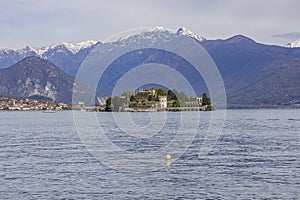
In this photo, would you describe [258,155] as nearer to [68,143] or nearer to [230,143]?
[230,143]

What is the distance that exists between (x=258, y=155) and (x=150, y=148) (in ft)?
47.4

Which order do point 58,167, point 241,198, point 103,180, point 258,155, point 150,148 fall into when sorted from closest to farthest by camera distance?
point 241,198 < point 103,180 < point 58,167 < point 258,155 < point 150,148

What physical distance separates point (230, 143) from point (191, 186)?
110 feet

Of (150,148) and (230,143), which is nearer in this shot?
(150,148)

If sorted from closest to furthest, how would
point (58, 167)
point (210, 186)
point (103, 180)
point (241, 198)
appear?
point (241, 198) → point (210, 186) → point (103, 180) → point (58, 167)

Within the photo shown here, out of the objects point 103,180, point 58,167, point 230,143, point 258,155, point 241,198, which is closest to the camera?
point 241,198

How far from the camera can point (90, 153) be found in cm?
6050

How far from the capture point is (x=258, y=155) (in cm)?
5762

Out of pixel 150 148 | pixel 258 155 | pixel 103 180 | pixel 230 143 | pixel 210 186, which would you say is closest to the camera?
pixel 210 186

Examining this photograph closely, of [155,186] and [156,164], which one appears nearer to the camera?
[155,186]

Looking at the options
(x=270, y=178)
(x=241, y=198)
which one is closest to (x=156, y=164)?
(x=270, y=178)

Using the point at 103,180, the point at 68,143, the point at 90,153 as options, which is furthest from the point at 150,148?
the point at 103,180

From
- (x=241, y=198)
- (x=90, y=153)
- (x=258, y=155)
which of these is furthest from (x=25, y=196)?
(x=258, y=155)

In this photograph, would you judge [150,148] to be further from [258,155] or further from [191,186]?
[191,186]
